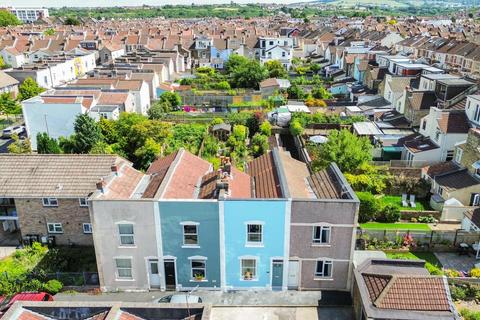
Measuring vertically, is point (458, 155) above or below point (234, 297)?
above

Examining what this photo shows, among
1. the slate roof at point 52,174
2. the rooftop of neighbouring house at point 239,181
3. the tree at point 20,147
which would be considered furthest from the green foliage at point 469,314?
the tree at point 20,147

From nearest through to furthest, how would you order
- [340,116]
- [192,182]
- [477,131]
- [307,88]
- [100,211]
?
[100,211] → [192,182] → [477,131] → [340,116] → [307,88]

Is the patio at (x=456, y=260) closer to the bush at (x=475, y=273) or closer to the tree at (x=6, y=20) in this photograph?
the bush at (x=475, y=273)

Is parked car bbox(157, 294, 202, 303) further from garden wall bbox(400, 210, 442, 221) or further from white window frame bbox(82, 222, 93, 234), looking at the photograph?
garden wall bbox(400, 210, 442, 221)

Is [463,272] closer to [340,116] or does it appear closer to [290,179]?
[290,179]

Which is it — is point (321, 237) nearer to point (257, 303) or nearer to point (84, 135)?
point (257, 303)

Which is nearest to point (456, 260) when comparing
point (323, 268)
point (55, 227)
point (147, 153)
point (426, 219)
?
point (426, 219)

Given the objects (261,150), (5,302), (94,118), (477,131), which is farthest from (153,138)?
(477,131)
